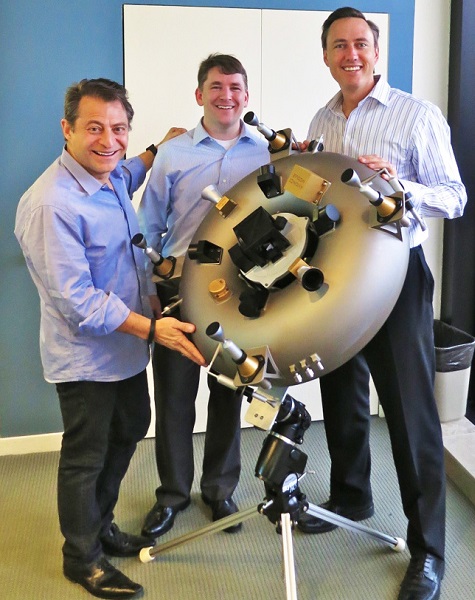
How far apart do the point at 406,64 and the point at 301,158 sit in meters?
1.34

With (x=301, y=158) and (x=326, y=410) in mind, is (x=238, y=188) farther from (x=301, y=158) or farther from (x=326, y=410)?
(x=326, y=410)

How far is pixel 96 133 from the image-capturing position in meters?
1.61

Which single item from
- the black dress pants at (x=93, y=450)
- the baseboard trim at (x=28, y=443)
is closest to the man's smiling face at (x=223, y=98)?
the black dress pants at (x=93, y=450)

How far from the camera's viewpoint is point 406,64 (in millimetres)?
2594

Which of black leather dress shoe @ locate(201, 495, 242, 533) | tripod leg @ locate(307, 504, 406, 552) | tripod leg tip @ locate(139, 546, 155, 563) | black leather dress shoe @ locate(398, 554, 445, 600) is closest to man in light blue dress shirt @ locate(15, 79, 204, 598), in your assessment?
tripod leg tip @ locate(139, 546, 155, 563)

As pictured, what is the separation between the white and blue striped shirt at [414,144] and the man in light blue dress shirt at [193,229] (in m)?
0.35

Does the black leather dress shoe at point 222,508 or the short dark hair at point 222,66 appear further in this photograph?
the black leather dress shoe at point 222,508

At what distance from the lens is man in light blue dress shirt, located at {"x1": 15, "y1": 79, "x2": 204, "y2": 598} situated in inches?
62.0

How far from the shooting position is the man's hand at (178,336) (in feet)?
4.99

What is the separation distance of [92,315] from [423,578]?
3.71 ft

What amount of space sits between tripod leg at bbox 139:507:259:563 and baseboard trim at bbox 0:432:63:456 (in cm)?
84

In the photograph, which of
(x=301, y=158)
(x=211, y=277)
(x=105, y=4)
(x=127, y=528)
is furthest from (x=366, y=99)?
(x=127, y=528)

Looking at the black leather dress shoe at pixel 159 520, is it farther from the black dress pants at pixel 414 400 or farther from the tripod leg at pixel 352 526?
the black dress pants at pixel 414 400

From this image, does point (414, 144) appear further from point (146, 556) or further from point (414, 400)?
point (146, 556)
